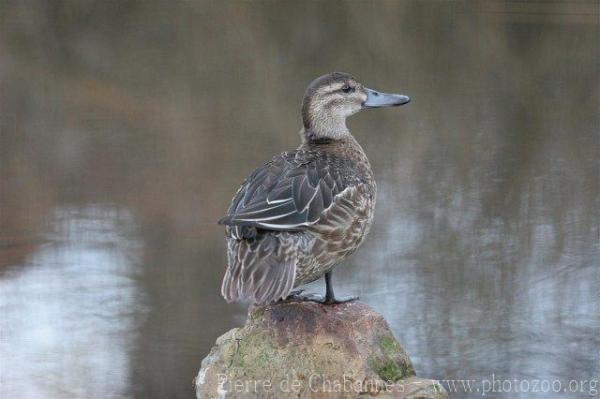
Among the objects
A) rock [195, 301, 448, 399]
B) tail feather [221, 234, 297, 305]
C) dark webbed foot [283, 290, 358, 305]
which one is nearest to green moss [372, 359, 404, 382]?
rock [195, 301, 448, 399]

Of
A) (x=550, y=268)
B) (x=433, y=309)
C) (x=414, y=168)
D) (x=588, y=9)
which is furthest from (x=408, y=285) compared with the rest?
(x=588, y=9)

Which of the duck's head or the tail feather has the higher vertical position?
the duck's head

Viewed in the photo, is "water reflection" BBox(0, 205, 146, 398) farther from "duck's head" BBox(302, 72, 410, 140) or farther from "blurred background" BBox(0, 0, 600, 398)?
"duck's head" BBox(302, 72, 410, 140)

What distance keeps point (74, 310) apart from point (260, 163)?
2736mm

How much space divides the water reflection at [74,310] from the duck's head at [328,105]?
2.36 metres

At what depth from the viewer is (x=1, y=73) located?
13.4 meters

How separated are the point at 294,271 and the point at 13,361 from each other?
3375 mm

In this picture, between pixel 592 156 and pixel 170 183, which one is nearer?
pixel 170 183

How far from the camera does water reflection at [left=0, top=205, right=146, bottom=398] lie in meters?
7.12

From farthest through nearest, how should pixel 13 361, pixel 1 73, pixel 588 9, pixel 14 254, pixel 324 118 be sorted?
pixel 588 9 → pixel 1 73 → pixel 14 254 → pixel 13 361 → pixel 324 118

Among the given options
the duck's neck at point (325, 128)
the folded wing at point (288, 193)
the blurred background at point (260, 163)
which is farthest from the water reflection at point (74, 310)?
the folded wing at point (288, 193)

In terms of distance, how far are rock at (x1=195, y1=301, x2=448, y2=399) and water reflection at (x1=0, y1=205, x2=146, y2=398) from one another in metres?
2.13

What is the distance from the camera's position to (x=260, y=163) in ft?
32.9

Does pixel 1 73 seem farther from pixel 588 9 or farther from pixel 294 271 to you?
pixel 294 271
